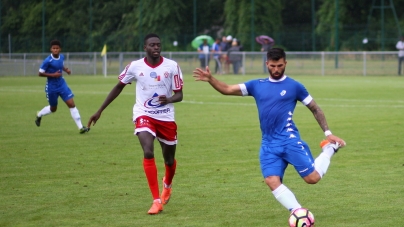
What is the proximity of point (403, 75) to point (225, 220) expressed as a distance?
1424 inches

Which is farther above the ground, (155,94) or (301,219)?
(155,94)

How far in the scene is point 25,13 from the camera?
63.2 metres

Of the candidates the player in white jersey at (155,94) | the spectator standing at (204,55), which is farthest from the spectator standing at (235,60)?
the player in white jersey at (155,94)

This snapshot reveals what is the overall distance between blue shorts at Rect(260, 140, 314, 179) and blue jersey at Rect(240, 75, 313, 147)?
57 mm

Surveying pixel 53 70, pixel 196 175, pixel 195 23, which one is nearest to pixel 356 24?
Answer: pixel 195 23

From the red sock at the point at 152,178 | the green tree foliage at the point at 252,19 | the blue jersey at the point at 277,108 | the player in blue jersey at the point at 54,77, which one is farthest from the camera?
the green tree foliage at the point at 252,19

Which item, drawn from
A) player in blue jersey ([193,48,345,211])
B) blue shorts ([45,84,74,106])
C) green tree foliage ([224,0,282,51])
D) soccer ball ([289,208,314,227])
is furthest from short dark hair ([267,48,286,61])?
green tree foliage ([224,0,282,51])

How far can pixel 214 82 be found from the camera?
792 cm

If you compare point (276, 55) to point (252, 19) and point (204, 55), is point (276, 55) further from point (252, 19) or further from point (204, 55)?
point (252, 19)

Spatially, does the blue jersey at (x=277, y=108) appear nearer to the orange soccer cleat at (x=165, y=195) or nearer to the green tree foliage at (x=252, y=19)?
the orange soccer cleat at (x=165, y=195)

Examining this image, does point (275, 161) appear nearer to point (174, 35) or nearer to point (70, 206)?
point (70, 206)

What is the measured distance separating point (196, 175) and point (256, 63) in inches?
1383

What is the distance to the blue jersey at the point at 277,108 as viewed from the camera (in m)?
7.92

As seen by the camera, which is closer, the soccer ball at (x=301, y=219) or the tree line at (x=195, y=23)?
the soccer ball at (x=301, y=219)
